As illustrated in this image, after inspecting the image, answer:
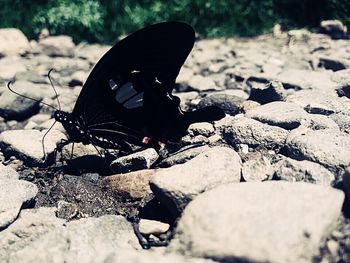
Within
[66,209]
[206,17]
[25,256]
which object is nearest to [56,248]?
[25,256]

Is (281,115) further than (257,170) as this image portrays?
Yes

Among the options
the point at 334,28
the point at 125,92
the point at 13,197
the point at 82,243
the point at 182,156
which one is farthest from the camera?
the point at 334,28

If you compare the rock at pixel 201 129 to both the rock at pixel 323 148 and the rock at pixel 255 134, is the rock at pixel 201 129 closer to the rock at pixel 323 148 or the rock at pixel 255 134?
the rock at pixel 255 134

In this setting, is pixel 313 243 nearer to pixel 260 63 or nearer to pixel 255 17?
pixel 260 63

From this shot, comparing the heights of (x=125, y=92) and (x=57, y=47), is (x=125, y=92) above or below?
above

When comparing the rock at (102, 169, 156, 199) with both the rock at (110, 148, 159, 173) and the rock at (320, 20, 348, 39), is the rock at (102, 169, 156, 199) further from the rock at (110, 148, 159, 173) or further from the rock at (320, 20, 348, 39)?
the rock at (320, 20, 348, 39)

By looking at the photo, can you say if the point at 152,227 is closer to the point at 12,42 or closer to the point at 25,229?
the point at 25,229

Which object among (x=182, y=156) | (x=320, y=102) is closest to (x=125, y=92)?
(x=182, y=156)
